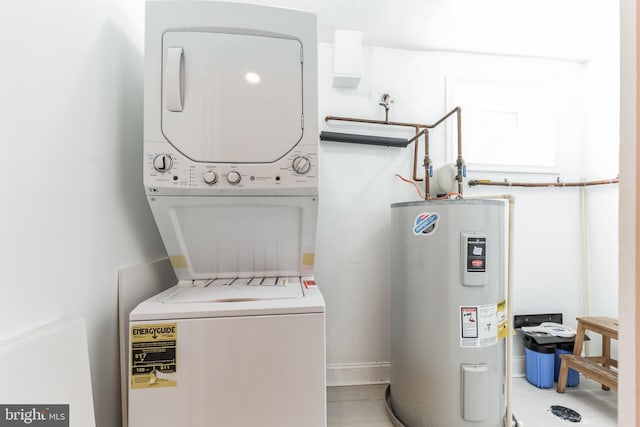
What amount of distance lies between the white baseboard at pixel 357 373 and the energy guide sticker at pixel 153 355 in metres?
1.26

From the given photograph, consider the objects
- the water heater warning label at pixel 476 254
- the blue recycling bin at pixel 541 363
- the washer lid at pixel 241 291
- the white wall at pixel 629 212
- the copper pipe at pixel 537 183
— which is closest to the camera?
the white wall at pixel 629 212

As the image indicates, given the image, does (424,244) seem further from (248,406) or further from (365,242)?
(248,406)

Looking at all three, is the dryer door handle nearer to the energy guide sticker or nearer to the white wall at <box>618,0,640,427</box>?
the energy guide sticker

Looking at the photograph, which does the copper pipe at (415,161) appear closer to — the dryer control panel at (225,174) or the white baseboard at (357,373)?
the dryer control panel at (225,174)

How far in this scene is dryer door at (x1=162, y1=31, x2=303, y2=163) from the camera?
92 cm

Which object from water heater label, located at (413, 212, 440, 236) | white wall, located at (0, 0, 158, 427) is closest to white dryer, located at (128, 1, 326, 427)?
white wall, located at (0, 0, 158, 427)

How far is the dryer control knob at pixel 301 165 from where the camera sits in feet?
3.14

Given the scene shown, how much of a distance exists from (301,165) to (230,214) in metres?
0.36

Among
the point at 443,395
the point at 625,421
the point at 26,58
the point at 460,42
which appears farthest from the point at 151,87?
the point at 460,42

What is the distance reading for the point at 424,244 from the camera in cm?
130

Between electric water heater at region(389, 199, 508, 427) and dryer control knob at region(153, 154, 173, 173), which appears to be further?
electric water heater at region(389, 199, 508, 427)

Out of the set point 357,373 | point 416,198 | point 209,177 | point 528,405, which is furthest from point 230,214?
point 528,405

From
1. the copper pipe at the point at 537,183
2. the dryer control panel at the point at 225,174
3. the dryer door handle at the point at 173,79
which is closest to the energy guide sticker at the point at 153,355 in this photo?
the dryer control panel at the point at 225,174

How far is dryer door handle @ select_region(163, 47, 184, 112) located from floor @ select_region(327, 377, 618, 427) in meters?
1.72
